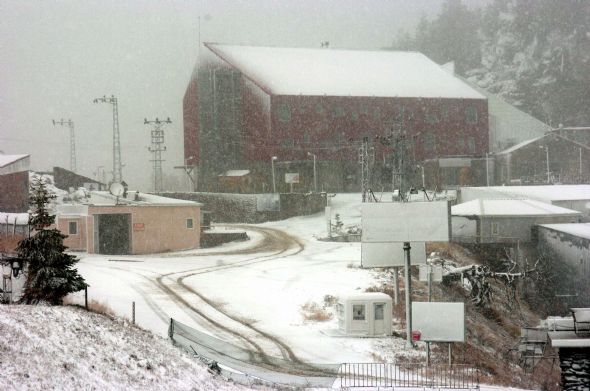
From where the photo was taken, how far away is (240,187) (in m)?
45.4

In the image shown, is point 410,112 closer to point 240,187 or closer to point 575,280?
point 240,187

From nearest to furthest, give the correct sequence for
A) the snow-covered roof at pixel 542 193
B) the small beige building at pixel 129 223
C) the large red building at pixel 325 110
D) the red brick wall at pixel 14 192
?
the red brick wall at pixel 14 192, the small beige building at pixel 129 223, the snow-covered roof at pixel 542 193, the large red building at pixel 325 110

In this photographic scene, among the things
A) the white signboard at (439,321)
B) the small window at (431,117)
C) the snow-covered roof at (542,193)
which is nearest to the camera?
the white signboard at (439,321)

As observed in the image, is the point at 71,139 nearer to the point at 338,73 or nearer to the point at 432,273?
the point at 432,273

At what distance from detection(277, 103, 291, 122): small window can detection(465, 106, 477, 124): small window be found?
17.2 meters

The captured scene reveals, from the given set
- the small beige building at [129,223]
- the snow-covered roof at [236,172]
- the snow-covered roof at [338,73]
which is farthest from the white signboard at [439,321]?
the snow-covered roof at [338,73]

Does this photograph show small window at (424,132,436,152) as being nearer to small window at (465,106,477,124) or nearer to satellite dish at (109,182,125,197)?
small window at (465,106,477,124)

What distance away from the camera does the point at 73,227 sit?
3098 cm

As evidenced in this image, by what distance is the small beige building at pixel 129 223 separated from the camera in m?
30.7

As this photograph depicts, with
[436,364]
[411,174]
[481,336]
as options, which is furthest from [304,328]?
[411,174]

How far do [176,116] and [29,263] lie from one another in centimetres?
1128

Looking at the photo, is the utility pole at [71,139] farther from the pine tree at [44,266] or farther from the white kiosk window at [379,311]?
the white kiosk window at [379,311]

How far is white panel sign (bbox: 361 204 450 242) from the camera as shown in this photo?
21.9m

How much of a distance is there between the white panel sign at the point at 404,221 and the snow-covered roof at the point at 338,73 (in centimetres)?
3599
